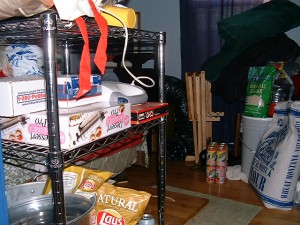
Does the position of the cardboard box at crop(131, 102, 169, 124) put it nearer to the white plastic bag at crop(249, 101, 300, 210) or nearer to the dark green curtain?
the white plastic bag at crop(249, 101, 300, 210)

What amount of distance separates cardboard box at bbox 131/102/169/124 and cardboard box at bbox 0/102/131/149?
0.10 metres

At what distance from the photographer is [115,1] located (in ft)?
3.17

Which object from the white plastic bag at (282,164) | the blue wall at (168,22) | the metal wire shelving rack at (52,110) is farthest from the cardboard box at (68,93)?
the blue wall at (168,22)

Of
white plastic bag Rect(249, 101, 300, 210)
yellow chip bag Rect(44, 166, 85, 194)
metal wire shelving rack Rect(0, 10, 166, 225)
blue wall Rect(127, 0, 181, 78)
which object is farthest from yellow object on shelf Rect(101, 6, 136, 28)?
blue wall Rect(127, 0, 181, 78)

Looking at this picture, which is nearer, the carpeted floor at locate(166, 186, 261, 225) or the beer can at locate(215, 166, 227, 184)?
the carpeted floor at locate(166, 186, 261, 225)

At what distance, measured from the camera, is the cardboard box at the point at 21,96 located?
0.82 meters

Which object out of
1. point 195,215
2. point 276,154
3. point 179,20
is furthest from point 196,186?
point 179,20

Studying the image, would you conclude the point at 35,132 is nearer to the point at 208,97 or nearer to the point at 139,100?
the point at 139,100

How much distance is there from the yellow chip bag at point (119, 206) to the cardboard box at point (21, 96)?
442mm

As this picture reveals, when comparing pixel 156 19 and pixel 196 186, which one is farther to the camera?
pixel 156 19

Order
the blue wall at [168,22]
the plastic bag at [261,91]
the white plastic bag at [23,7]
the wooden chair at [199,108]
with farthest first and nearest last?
1. the blue wall at [168,22]
2. the wooden chair at [199,108]
3. the plastic bag at [261,91]
4. the white plastic bag at [23,7]

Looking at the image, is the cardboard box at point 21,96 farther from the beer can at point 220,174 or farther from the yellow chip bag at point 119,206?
the beer can at point 220,174

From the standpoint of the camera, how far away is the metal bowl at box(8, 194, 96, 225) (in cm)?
94

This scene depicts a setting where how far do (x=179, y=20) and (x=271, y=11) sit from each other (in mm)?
895
